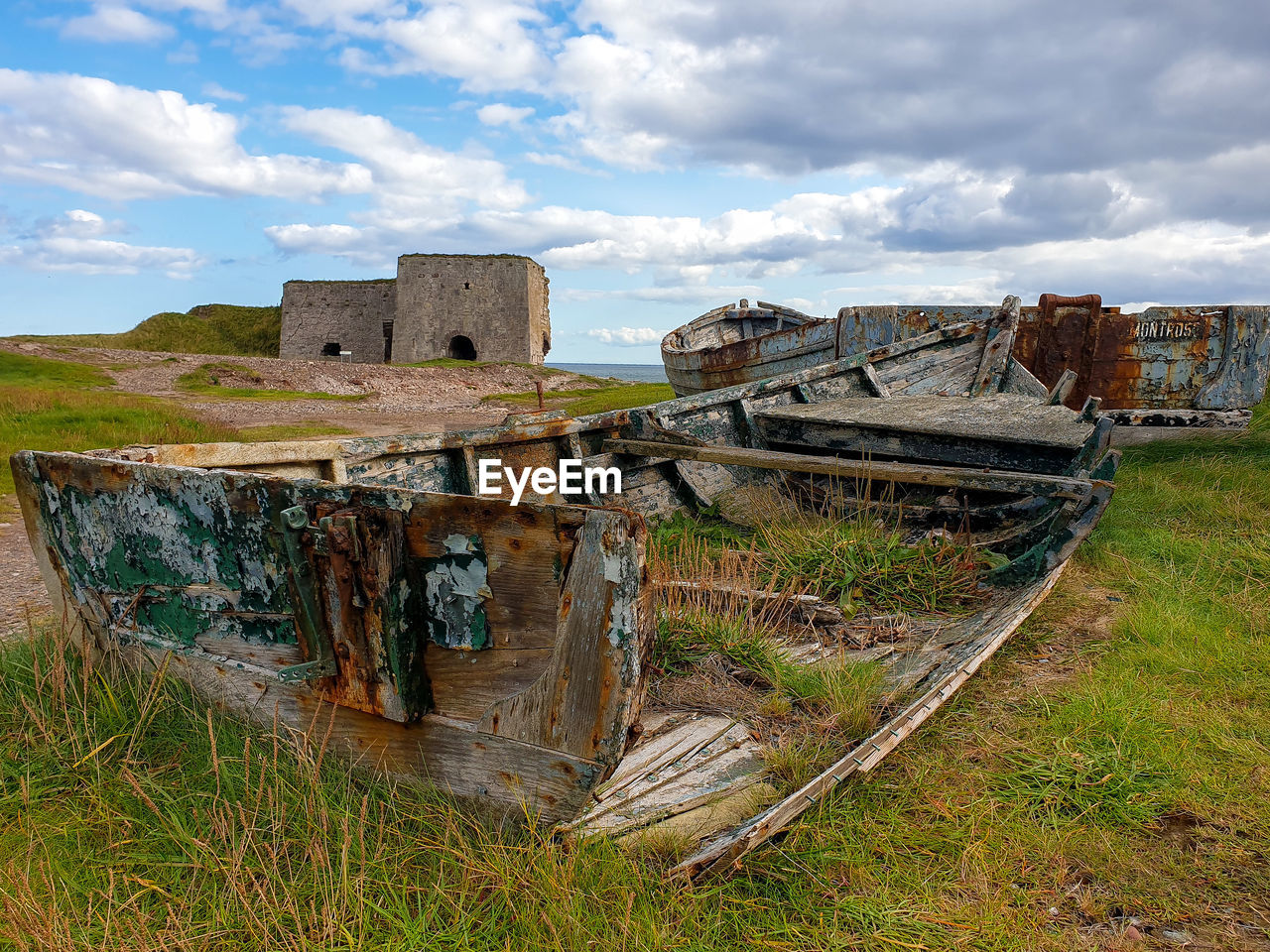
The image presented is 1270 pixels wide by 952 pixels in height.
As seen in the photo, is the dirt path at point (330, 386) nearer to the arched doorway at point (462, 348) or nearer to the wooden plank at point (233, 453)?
the arched doorway at point (462, 348)

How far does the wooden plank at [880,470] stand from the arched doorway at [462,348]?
26.9 meters

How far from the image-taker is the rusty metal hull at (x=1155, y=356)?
779 cm

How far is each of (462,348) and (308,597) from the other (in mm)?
30510

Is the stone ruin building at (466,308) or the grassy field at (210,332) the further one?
the grassy field at (210,332)

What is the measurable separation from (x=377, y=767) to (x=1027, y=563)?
3.07 metres

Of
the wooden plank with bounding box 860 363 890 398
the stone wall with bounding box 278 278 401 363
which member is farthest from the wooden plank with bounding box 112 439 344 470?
the stone wall with bounding box 278 278 401 363

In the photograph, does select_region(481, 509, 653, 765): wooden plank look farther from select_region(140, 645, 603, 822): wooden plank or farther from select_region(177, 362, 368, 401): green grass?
select_region(177, 362, 368, 401): green grass

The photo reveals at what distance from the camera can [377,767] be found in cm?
233

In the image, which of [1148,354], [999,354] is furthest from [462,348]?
[1148,354]

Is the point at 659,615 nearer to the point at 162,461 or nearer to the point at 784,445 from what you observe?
the point at 162,461

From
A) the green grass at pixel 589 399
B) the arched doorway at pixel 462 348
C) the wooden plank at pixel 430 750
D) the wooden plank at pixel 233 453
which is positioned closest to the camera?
the wooden plank at pixel 430 750

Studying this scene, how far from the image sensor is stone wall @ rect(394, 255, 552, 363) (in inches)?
1193

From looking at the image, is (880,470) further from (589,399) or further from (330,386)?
(330,386)
